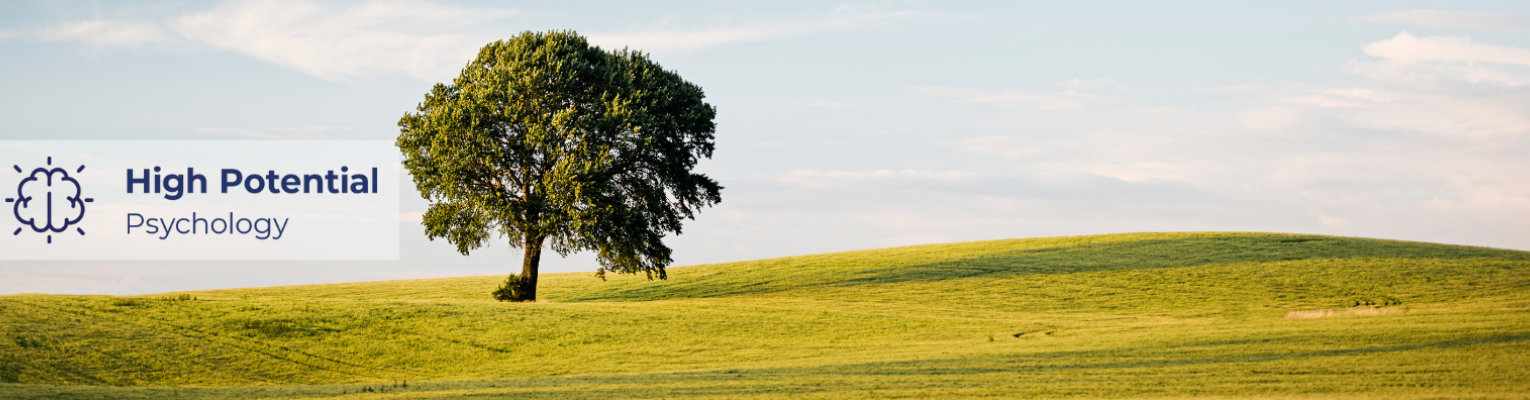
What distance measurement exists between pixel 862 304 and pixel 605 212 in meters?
10.2

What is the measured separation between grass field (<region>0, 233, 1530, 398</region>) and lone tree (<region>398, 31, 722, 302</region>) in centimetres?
389

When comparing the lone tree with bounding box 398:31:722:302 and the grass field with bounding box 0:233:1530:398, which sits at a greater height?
the lone tree with bounding box 398:31:722:302

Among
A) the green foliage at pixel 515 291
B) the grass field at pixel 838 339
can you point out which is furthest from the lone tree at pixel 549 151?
the grass field at pixel 838 339

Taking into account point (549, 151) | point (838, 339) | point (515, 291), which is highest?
point (549, 151)

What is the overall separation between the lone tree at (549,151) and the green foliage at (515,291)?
1.8 inches

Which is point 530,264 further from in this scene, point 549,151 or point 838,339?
point 838,339

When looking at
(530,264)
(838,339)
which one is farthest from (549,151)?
(838,339)

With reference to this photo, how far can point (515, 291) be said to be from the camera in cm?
4028

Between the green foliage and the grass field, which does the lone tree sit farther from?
the grass field

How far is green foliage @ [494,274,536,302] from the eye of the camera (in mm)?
40312

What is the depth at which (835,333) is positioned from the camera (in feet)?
98.6

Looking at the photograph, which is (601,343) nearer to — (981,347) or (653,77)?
(981,347)

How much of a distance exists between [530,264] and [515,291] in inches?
48.6

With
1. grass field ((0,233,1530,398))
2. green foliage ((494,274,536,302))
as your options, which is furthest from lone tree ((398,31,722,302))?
grass field ((0,233,1530,398))
